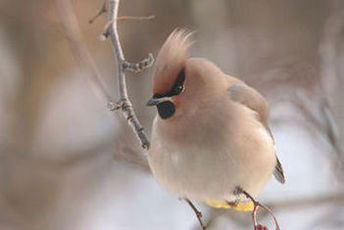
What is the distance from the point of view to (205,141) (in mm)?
3359

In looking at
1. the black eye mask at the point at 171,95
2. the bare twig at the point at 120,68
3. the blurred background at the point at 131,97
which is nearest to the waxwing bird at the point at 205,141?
the black eye mask at the point at 171,95

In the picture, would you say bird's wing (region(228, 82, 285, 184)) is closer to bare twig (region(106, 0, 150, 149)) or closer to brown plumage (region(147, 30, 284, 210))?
brown plumage (region(147, 30, 284, 210))

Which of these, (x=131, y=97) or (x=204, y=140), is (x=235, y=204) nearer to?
(x=204, y=140)

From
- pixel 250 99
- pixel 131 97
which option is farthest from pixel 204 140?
pixel 131 97

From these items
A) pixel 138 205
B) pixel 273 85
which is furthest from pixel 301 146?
pixel 138 205

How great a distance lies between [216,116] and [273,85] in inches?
71.8

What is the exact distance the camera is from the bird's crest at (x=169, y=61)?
10.3ft

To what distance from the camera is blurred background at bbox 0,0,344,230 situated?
5.11 m

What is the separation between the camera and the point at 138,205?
253 inches

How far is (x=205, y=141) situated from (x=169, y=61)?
0.41 meters

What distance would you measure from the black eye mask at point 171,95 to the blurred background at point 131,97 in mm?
1223

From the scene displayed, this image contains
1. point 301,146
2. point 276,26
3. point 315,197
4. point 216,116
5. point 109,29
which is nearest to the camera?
point 109,29

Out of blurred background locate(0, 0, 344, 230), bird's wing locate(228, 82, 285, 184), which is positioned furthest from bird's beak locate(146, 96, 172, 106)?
blurred background locate(0, 0, 344, 230)

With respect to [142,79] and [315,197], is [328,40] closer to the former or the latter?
[315,197]
